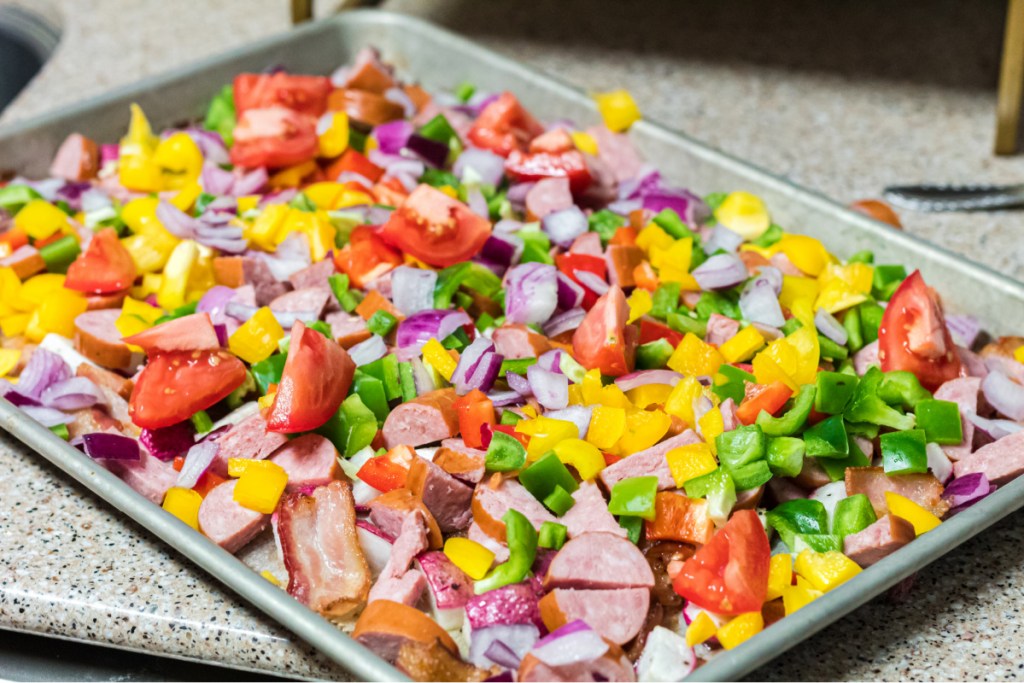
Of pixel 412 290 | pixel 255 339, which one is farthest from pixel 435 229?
pixel 255 339

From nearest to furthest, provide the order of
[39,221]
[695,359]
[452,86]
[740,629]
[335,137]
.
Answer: [740,629] → [695,359] → [39,221] → [335,137] → [452,86]

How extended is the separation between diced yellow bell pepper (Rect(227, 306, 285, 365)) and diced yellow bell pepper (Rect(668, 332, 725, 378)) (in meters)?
0.31

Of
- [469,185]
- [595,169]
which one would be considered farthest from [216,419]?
[595,169]

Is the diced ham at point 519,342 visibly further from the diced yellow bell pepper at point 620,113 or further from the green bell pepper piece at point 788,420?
the diced yellow bell pepper at point 620,113

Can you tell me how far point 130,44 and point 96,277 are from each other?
68cm

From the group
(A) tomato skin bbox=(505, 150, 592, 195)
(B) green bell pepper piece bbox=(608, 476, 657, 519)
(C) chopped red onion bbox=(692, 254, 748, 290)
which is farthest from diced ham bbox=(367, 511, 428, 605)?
(A) tomato skin bbox=(505, 150, 592, 195)

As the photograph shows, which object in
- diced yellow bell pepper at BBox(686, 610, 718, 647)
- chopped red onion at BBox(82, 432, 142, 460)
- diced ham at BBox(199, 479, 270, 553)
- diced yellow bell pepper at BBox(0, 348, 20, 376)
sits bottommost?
diced yellow bell pepper at BBox(0, 348, 20, 376)

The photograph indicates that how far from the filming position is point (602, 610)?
2.18 feet

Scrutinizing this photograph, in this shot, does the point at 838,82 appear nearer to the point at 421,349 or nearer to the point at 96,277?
the point at 421,349

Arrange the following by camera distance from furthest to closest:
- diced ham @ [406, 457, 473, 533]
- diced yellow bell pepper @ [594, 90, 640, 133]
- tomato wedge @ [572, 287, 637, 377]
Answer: diced yellow bell pepper @ [594, 90, 640, 133]
tomato wedge @ [572, 287, 637, 377]
diced ham @ [406, 457, 473, 533]

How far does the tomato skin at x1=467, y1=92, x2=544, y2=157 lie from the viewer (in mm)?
1146

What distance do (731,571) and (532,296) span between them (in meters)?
0.31

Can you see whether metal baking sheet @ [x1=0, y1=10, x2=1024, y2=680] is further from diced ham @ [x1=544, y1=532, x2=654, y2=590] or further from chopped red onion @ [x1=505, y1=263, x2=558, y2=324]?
chopped red onion @ [x1=505, y1=263, x2=558, y2=324]

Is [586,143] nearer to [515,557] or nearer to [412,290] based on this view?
→ [412,290]
